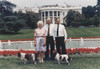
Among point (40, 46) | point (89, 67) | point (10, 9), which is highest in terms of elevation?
point (10, 9)

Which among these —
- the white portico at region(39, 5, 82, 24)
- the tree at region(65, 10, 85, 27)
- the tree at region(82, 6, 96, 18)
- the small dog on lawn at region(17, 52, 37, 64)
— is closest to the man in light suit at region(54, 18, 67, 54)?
the small dog on lawn at region(17, 52, 37, 64)

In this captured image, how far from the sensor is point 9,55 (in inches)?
362

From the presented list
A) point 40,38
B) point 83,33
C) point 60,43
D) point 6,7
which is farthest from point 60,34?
point 6,7

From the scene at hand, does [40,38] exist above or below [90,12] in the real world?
below

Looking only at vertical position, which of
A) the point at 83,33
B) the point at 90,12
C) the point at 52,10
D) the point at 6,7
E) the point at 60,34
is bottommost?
the point at 83,33

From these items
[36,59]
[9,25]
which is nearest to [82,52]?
[36,59]

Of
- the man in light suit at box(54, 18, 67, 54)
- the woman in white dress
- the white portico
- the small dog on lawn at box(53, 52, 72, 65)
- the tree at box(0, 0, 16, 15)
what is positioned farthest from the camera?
the white portico

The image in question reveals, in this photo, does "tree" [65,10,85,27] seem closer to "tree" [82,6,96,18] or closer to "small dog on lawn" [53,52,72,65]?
"tree" [82,6,96,18]

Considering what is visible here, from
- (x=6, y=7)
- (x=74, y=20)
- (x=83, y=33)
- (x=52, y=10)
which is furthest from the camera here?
(x=52, y=10)

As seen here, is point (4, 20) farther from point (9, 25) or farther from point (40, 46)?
point (40, 46)

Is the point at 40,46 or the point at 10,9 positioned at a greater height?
the point at 10,9

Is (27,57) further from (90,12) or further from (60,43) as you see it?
(90,12)

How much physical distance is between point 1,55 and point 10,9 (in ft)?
103

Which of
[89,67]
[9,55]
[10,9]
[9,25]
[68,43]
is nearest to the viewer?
[89,67]
